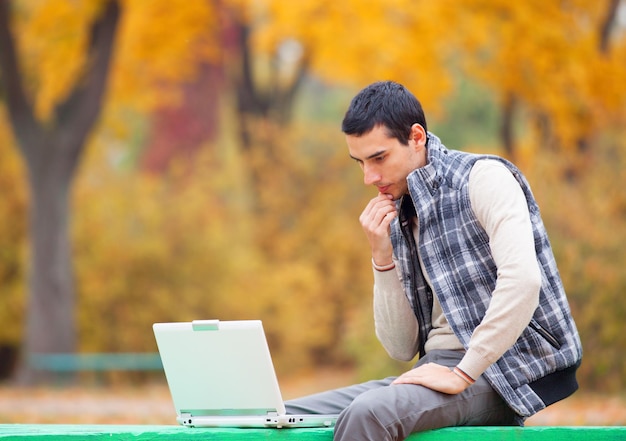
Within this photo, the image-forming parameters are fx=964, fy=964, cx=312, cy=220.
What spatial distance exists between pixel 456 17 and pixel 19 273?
278 inches

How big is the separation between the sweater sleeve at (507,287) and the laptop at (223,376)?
51cm

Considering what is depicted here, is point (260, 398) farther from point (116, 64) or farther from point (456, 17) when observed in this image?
point (116, 64)

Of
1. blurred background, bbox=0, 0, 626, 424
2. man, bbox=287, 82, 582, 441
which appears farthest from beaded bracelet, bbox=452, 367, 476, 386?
blurred background, bbox=0, 0, 626, 424

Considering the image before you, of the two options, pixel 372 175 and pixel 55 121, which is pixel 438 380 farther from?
pixel 55 121

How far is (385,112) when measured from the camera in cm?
310

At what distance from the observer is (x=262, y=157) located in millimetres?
16328

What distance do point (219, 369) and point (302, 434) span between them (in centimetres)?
31

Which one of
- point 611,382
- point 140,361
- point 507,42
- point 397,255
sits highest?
point 507,42

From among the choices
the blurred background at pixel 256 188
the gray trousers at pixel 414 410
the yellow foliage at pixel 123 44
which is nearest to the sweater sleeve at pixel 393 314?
the gray trousers at pixel 414 410

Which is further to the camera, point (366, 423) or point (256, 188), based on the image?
point (256, 188)

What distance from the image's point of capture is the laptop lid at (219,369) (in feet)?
9.08

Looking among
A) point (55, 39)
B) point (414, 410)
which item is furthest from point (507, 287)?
point (55, 39)

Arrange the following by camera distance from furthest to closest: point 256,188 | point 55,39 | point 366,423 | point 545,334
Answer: point 256,188
point 55,39
point 545,334
point 366,423

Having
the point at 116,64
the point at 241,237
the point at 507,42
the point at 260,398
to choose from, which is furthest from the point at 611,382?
the point at 116,64
